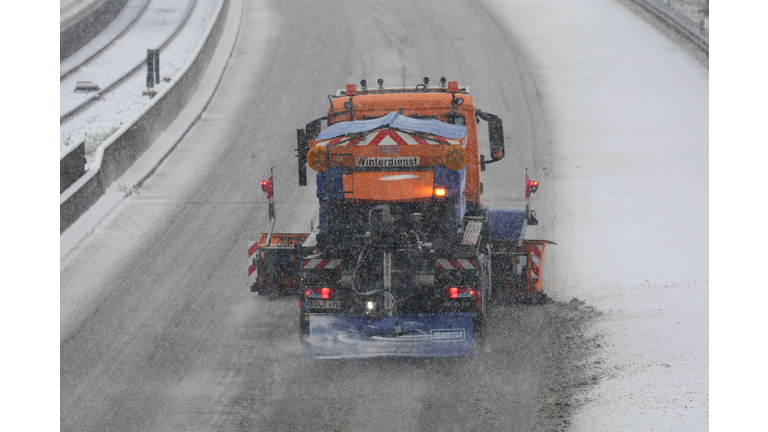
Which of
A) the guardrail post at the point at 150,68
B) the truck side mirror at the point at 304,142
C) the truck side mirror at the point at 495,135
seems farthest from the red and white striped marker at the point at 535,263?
the guardrail post at the point at 150,68

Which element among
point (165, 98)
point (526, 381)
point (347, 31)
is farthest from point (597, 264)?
point (347, 31)

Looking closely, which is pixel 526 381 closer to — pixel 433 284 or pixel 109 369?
pixel 433 284

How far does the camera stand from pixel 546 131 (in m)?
23.0

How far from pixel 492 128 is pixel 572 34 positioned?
67.7ft

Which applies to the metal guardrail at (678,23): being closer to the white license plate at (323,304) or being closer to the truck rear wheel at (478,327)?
the truck rear wheel at (478,327)

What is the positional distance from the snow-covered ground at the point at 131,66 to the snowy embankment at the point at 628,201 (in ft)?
41.2

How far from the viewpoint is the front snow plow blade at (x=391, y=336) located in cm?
1066

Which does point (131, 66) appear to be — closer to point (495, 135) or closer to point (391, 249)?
point (495, 135)

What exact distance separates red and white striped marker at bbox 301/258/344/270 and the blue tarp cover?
5.27ft

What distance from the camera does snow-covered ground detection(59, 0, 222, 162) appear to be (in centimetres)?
2734

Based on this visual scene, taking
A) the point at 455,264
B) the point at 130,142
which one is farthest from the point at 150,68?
the point at 455,264

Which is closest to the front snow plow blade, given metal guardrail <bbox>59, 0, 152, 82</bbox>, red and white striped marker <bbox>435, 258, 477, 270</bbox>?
red and white striped marker <bbox>435, 258, 477, 270</bbox>

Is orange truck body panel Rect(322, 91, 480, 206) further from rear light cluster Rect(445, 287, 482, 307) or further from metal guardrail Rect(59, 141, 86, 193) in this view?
metal guardrail Rect(59, 141, 86, 193)

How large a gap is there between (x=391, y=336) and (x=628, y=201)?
912cm
